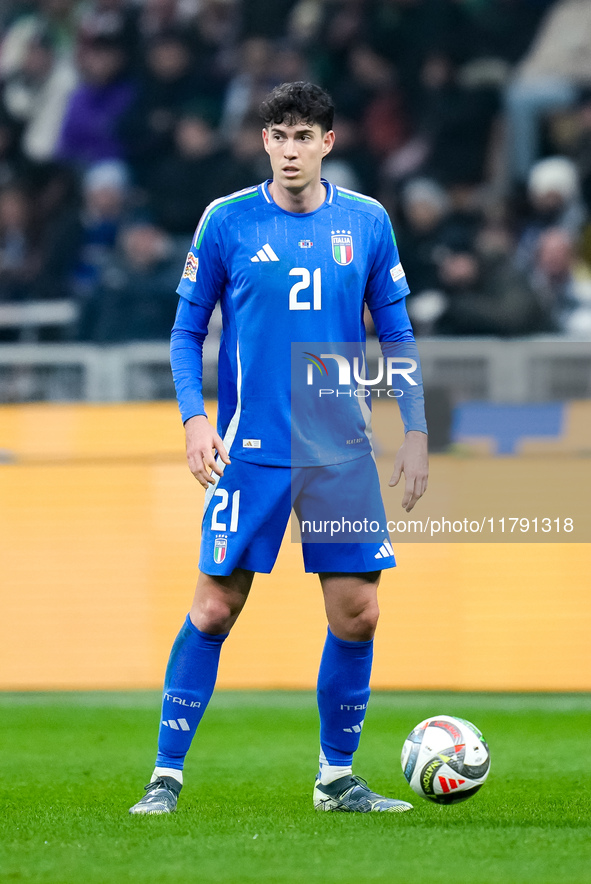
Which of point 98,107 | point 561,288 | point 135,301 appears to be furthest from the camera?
point 98,107

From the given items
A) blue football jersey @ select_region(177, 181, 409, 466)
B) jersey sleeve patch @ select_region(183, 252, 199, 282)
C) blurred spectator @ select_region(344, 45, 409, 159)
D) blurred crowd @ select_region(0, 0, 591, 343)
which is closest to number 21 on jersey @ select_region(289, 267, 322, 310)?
blue football jersey @ select_region(177, 181, 409, 466)

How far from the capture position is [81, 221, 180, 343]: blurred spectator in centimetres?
892

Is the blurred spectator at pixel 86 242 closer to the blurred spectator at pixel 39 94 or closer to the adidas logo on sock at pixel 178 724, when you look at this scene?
the blurred spectator at pixel 39 94

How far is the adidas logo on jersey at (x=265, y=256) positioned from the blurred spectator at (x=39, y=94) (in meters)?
7.63

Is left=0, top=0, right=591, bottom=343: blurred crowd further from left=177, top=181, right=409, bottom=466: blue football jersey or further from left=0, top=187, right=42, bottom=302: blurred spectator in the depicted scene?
left=177, top=181, right=409, bottom=466: blue football jersey

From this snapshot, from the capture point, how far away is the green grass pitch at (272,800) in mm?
3090

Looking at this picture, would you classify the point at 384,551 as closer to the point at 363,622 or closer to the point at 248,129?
the point at 363,622

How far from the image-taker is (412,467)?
3895mm

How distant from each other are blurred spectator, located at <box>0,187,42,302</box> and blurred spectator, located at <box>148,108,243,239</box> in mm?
1056

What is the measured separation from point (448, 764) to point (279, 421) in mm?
1091

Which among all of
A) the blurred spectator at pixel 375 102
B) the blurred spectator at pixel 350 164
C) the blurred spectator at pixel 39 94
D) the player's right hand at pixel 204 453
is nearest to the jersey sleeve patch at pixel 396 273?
the player's right hand at pixel 204 453

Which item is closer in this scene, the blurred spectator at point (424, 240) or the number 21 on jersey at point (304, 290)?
the number 21 on jersey at point (304, 290)

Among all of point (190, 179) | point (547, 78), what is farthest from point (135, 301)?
point (547, 78)

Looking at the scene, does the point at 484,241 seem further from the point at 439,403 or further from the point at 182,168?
the point at 439,403
